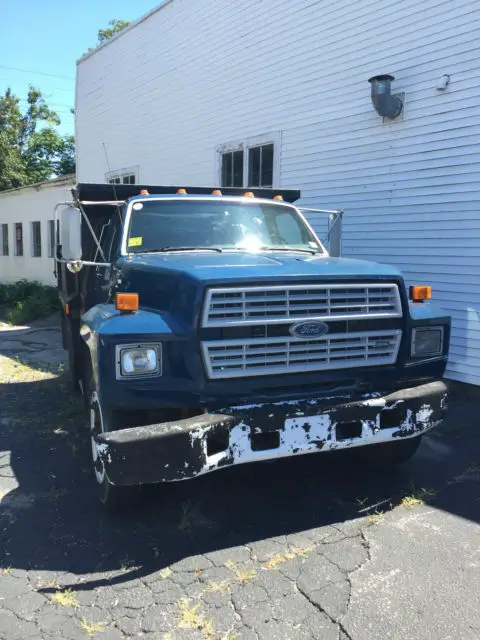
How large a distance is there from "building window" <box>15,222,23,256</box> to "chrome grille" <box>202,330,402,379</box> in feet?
62.6

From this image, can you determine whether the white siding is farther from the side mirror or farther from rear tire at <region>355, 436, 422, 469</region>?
the side mirror

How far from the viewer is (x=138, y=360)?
3.18 m

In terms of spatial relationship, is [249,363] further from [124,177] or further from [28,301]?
[28,301]

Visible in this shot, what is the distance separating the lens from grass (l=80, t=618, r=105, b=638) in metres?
2.60

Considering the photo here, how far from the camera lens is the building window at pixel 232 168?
1056 cm

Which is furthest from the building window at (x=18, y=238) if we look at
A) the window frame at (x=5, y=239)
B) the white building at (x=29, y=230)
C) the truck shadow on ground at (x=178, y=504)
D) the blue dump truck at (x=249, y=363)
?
the blue dump truck at (x=249, y=363)

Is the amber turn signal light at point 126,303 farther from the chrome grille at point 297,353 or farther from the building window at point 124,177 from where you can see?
the building window at point 124,177

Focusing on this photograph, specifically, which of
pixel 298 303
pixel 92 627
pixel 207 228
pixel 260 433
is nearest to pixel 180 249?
pixel 207 228

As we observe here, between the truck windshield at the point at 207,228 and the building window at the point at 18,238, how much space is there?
17556mm

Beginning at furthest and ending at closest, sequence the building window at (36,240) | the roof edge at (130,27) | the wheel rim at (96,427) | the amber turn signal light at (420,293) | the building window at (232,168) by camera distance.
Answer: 1. the building window at (36,240)
2. the roof edge at (130,27)
3. the building window at (232,168)
4. the amber turn signal light at (420,293)
5. the wheel rim at (96,427)

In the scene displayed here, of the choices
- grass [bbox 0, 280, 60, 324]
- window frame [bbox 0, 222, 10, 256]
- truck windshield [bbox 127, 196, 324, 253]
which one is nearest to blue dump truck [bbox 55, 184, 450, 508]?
truck windshield [bbox 127, 196, 324, 253]

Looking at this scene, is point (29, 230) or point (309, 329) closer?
point (309, 329)

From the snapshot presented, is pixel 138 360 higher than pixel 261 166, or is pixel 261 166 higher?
pixel 261 166

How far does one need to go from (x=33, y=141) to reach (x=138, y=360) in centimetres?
3045
